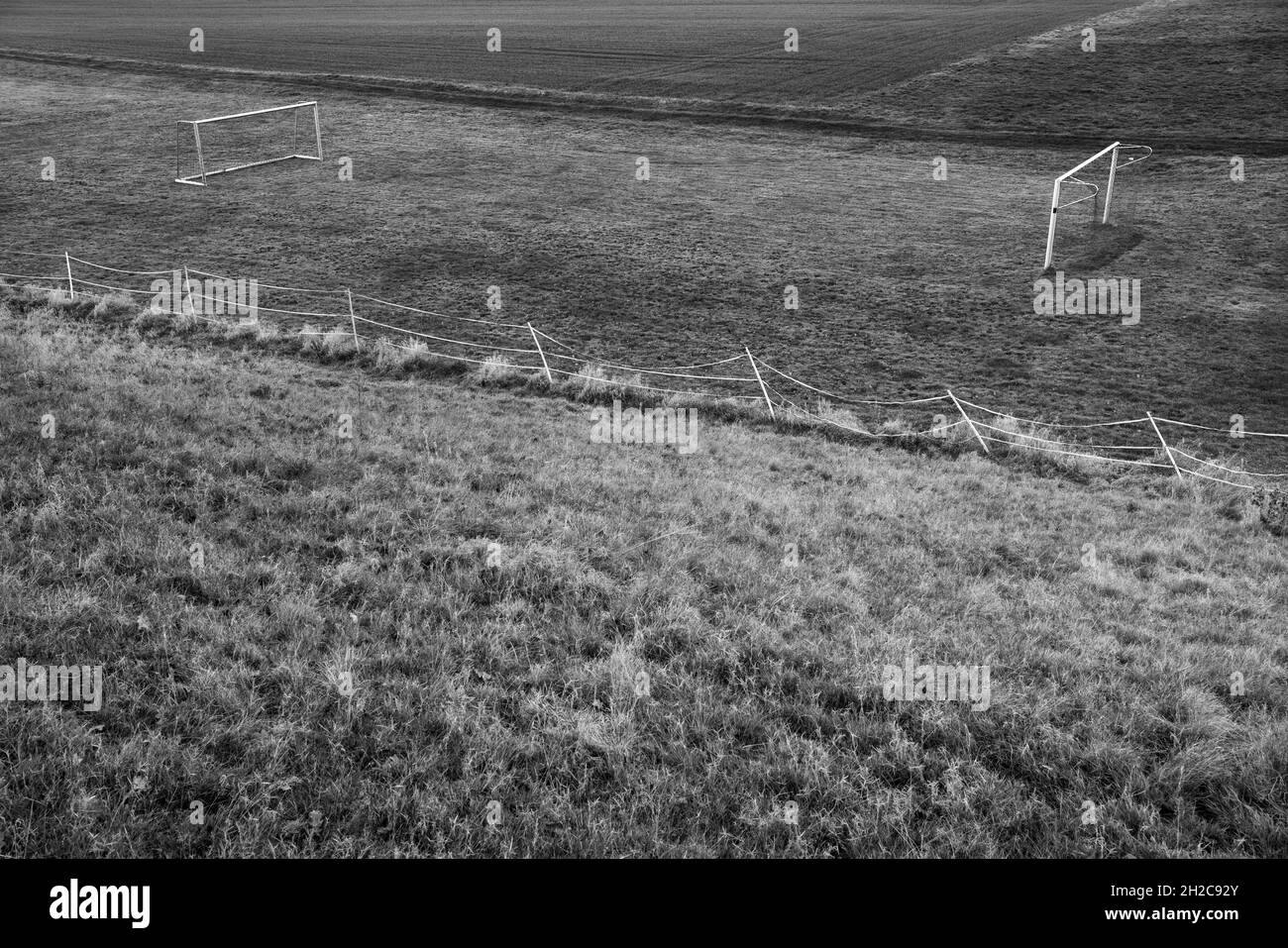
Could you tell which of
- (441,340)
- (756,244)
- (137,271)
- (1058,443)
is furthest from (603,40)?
(1058,443)

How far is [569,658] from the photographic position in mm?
6867

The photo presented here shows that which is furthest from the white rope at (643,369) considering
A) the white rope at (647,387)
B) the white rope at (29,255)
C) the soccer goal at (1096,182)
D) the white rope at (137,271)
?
the white rope at (29,255)

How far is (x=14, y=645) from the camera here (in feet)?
21.2

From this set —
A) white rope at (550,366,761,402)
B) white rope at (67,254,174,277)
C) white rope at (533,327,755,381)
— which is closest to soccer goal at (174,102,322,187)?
white rope at (67,254,174,277)

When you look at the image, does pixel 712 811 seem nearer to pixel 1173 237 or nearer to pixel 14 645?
pixel 14 645

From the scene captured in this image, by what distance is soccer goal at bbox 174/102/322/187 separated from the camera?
3819 cm

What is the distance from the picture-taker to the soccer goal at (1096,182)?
26.4 metres

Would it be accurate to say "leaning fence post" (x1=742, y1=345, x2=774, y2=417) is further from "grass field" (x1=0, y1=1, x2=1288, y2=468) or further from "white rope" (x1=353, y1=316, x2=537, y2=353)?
"white rope" (x1=353, y1=316, x2=537, y2=353)

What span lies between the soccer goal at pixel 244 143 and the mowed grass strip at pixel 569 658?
98.5 ft

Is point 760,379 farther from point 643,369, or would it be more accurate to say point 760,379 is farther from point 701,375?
point 643,369

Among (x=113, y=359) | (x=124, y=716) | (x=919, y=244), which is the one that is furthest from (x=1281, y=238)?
(x=124, y=716)

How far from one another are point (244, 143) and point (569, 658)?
4335 cm

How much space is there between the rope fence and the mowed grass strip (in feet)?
15.4
